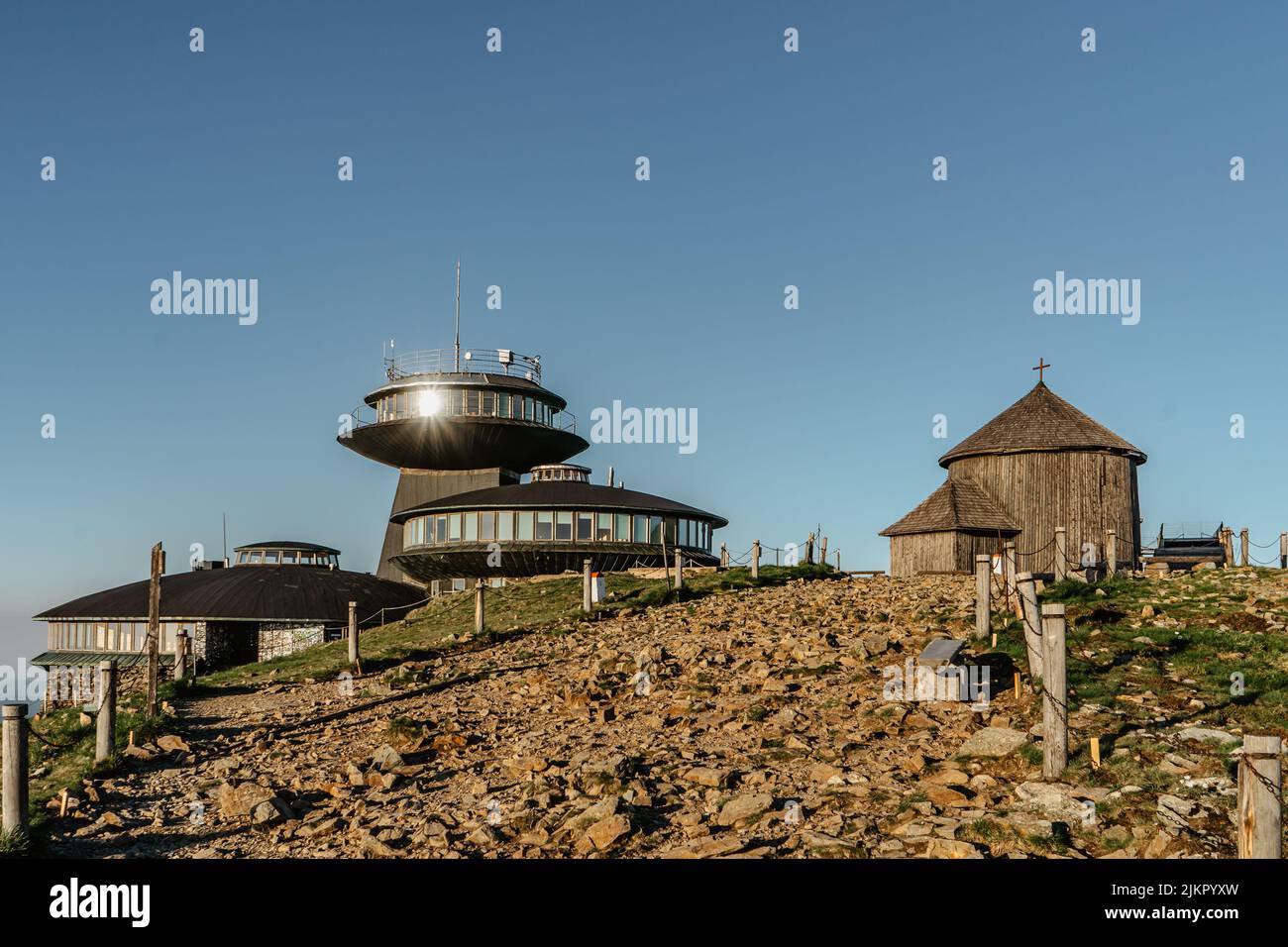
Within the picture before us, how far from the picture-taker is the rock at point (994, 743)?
1376 cm

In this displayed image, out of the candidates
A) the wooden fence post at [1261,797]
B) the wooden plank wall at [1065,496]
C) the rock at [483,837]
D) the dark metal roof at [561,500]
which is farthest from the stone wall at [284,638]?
the wooden fence post at [1261,797]

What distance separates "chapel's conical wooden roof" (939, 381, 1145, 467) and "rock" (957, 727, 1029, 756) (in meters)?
38.3

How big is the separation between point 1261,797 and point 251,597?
1934 inches

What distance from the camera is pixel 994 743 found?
13914 mm

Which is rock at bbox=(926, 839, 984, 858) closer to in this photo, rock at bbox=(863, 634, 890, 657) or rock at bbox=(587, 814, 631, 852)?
rock at bbox=(587, 814, 631, 852)

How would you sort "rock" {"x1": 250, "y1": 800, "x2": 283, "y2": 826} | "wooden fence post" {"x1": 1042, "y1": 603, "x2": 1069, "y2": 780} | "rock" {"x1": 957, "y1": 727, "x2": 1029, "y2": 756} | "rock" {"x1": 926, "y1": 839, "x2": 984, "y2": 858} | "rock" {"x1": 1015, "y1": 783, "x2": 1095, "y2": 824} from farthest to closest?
"rock" {"x1": 957, "y1": 727, "x2": 1029, "y2": 756} → "rock" {"x1": 250, "y1": 800, "x2": 283, "y2": 826} → "wooden fence post" {"x1": 1042, "y1": 603, "x2": 1069, "y2": 780} → "rock" {"x1": 1015, "y1": 783, "x2": 1095, "y2": 824} → "rock" {"x1": 926, "y1": 839, "x2": 984, "y2": 858}

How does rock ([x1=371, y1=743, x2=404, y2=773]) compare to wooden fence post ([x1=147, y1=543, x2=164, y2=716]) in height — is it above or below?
below

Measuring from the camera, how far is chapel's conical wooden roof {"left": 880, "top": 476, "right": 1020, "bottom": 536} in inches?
1881

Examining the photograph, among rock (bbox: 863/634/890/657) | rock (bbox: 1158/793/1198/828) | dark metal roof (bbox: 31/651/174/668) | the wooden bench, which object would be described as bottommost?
dark metal roof (bbox: 31/651/174/668)

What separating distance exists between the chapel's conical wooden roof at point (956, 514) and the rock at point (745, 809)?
36.9 m

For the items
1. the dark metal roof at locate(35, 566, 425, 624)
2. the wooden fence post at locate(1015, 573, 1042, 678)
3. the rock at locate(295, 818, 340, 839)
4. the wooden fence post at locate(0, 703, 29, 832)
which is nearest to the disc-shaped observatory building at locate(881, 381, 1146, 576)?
the dark metal roof at locate(35, 566, 425, 624)

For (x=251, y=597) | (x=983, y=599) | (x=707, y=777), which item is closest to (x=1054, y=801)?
(x=707, y=777)
